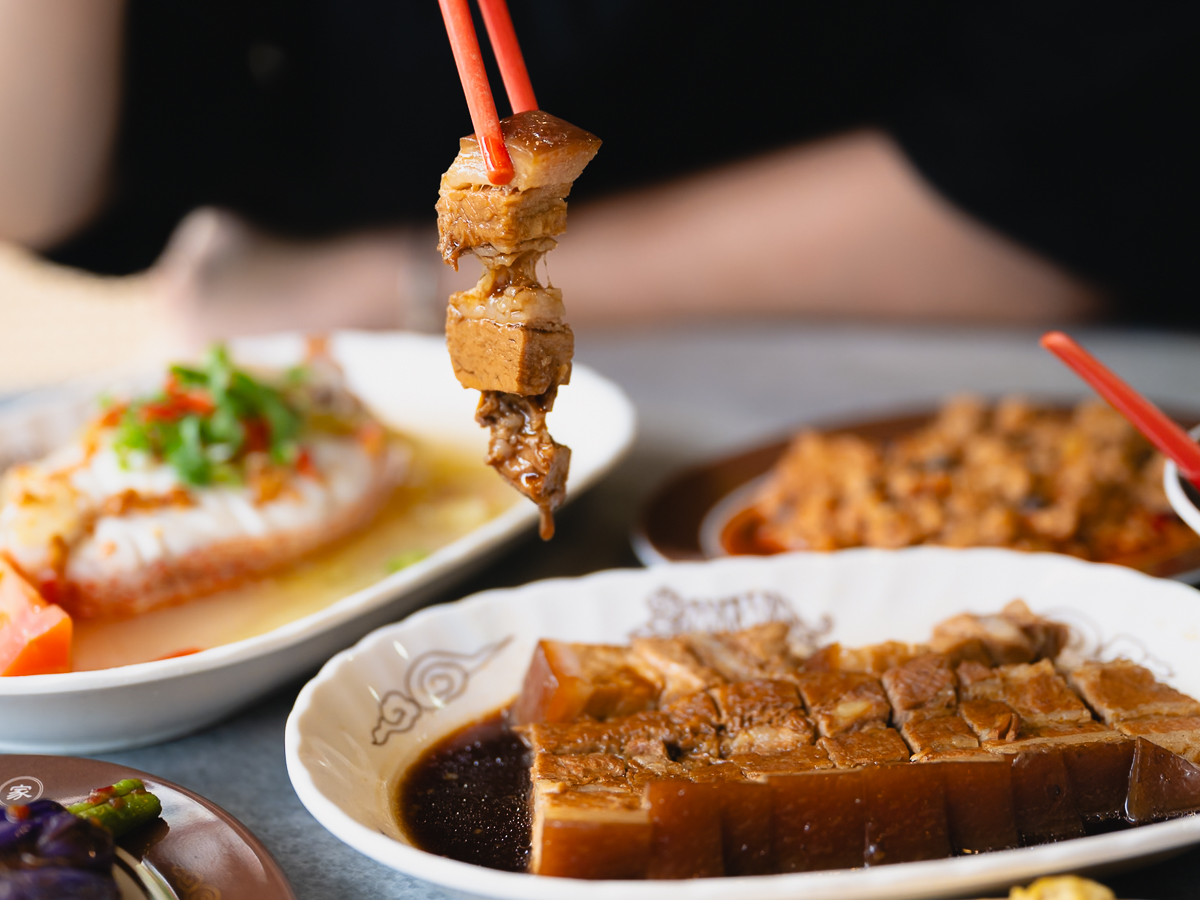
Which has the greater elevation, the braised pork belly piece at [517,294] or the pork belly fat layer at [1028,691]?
the braised pork belly piece at [517,294]

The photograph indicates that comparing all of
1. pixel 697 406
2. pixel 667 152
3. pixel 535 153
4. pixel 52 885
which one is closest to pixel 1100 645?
pixel 535 153

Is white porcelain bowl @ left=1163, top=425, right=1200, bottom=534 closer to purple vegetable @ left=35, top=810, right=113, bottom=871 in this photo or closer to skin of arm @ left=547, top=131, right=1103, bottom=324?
purple vegetable @ left=35, top=810, right=113, bottom=871

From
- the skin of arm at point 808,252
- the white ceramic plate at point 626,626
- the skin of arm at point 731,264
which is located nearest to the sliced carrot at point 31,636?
the white ceramic plate at point 626,626

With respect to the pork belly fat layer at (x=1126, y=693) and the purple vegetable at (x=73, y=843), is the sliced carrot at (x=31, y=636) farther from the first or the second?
the pork belly fat layer at (x=1126, y=693)

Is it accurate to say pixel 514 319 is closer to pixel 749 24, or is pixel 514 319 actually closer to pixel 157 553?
pixel 157 553

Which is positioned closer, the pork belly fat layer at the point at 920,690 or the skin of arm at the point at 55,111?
the pork belly fat layer at the point at 920,690

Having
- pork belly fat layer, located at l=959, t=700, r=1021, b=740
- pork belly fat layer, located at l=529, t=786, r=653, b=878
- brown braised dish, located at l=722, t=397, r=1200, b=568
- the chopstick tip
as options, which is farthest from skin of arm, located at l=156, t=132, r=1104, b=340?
pork belly fat layer, located at l=529, t=786, r=653, b=878

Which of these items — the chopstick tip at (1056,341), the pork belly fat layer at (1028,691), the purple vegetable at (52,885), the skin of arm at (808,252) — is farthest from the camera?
the skin of arm at (808,252)

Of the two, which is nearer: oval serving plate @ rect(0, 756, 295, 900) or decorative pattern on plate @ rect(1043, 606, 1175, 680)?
oval serving plate @ rect(0, 756, 295, 900)
